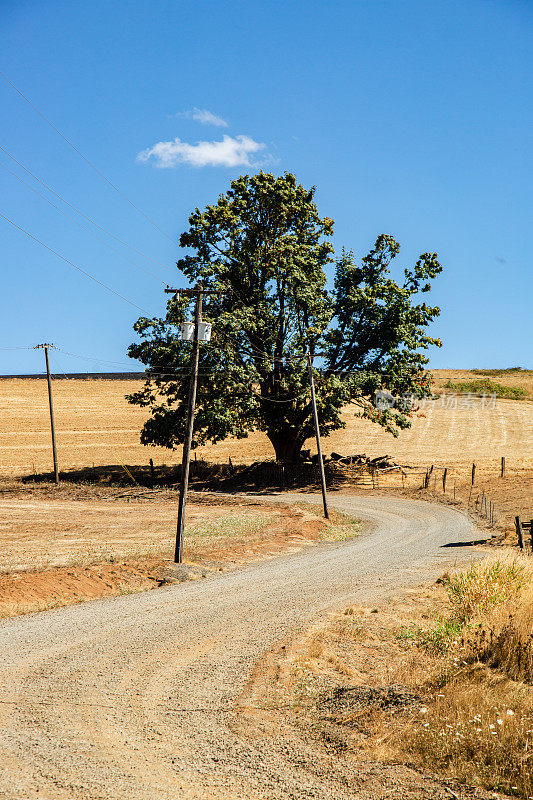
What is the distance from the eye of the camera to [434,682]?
9.62 m

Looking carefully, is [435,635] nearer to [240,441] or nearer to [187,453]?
[187,453]

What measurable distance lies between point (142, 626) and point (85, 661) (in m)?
2.38

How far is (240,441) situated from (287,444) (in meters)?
18.4

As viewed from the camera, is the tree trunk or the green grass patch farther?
the tree trunk

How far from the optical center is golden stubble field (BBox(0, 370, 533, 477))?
54688 millimetres

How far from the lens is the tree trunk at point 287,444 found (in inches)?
1870

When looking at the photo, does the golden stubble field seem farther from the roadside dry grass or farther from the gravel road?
the roadside dry grass

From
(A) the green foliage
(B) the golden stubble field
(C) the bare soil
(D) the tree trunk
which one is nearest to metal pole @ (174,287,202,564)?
(C) the bare soil

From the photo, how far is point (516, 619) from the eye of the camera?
11406 mm

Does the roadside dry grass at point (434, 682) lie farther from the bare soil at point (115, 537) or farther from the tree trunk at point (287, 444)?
the tree trunk at point (287, 444)

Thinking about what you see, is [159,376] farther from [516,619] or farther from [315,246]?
[516,619]

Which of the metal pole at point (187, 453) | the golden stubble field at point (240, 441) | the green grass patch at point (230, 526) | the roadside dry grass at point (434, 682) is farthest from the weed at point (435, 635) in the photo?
the golden stubble field at point (240, 441)

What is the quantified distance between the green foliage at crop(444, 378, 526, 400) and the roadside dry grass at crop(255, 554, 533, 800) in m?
80.7

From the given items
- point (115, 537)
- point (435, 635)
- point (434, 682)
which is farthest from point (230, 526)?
point (434, 682)
